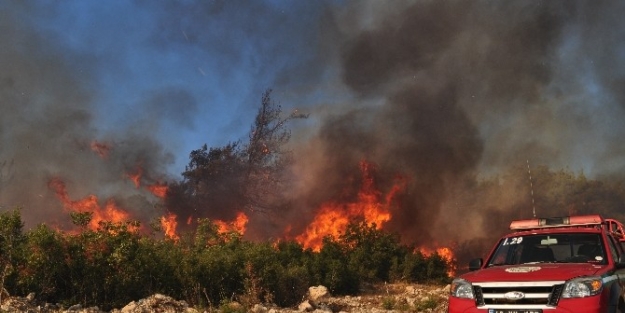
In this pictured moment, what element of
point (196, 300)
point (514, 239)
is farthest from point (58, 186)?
point (514, 239)

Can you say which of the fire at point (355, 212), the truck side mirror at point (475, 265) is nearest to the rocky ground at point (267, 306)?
the truck side mirror at point (475, 265)

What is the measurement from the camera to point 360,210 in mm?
40844

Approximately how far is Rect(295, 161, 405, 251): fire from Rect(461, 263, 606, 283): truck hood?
30641 millimetres

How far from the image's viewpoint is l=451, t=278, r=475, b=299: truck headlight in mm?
7199

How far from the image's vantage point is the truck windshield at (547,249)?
797 centimetres

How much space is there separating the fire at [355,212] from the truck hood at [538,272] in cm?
3064

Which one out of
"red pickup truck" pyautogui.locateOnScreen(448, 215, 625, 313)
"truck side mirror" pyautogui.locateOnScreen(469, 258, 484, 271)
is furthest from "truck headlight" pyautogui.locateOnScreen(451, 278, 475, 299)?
"truck side mirror" pyautogui.locateOnScreen(469, 258, 484, 271)

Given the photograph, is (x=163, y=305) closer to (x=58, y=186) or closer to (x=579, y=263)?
(x=579, y=263)

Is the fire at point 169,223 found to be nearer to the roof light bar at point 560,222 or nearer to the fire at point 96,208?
the fire at point 96,208

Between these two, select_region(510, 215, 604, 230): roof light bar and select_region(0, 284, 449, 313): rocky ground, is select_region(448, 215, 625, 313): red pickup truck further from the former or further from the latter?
select_region(0, 284, 449, 313): rocky ground

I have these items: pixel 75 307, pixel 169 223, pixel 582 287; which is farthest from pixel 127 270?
pixel 169 223

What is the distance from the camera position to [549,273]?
22.6 ft

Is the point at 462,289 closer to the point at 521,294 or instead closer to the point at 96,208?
the point at 521,294

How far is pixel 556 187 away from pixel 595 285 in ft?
167
